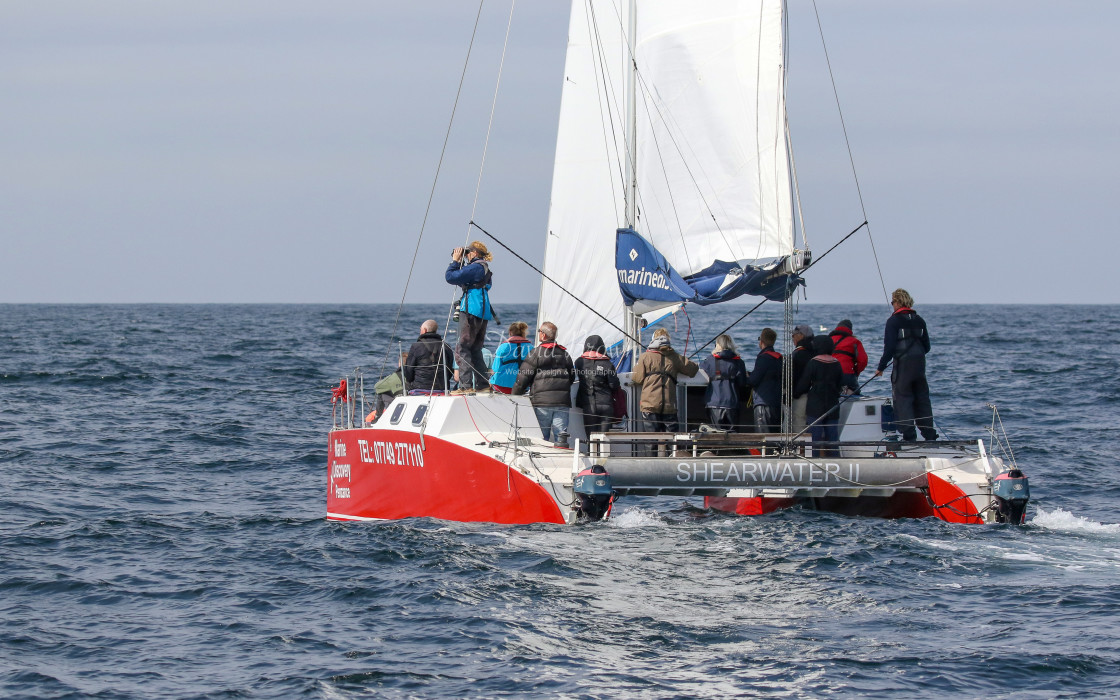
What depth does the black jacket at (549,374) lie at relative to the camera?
11.8 m

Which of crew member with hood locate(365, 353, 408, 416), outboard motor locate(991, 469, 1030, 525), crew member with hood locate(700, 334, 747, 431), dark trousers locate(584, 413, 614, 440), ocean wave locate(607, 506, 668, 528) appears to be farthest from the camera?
crew member with hood locate(365, 353, 408, 416)

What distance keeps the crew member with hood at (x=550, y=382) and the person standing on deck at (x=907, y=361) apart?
9.83 ft

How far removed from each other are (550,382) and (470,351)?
1.53 metres

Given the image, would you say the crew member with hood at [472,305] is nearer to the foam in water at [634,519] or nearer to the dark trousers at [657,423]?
the dark trousers at [657,423]

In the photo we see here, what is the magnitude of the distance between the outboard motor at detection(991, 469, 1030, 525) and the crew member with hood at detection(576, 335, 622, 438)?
3.48 metres

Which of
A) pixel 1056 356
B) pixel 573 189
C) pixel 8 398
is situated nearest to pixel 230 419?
pixel 8 398

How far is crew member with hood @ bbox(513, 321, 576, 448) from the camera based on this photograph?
11766mm

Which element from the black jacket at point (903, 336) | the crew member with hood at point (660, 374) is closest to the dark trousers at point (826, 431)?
the black jacket at point (903, 336)

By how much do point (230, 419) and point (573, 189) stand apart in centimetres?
1049

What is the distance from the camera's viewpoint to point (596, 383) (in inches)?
475

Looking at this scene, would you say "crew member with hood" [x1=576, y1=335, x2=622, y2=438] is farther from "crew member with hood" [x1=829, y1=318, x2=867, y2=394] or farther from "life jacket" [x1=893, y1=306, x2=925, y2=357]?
"life jacket" [x1=893, y1=306, x2=925, y2=357]

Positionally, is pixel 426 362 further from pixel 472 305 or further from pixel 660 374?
pixel 660 374

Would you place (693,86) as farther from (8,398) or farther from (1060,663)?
(8,398)

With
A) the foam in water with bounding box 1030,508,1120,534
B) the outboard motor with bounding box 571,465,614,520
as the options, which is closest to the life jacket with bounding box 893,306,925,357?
the foam in water with bounding box 1030,508,1120,534
